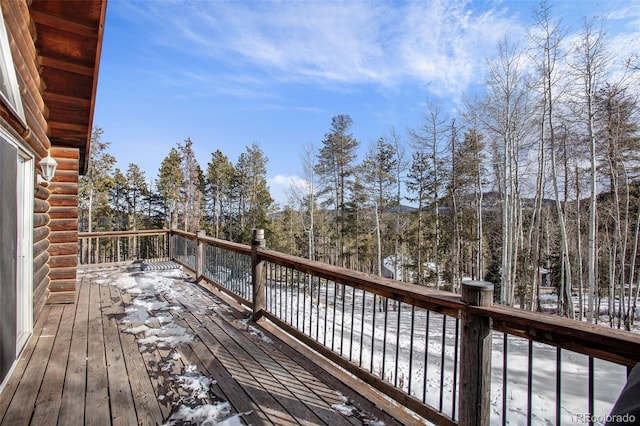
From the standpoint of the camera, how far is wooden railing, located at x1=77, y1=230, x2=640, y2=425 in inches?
49.8

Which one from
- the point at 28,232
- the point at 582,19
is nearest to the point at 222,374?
the point at 28,232

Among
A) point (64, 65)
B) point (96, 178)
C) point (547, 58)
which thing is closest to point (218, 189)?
point (96, 178)

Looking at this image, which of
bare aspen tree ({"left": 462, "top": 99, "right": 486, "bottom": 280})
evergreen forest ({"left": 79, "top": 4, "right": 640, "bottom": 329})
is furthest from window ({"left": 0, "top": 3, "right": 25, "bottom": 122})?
bare aspen tree ({"left": 462, "top": 99, "right": 486, "bottom": 280})

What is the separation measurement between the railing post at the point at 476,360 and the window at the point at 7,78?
295cm

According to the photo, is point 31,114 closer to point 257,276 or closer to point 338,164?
point 257,276

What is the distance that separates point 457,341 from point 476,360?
22 cm

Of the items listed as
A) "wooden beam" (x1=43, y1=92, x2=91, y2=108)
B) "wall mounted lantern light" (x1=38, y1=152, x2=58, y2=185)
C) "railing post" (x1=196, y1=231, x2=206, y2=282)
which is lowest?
"railing post" (x1=196, y1=231, x2=206, y2=282)

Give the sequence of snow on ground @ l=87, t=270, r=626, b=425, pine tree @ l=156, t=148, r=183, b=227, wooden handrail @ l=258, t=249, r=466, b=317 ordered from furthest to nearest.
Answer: pine tree @ l=156, t=148, r=183, b=227 < snow on ground @ l=87, t=270, r=626, b=425 < wooden handrail @ l=258, t=249, r=466, b=317

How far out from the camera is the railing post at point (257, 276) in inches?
142

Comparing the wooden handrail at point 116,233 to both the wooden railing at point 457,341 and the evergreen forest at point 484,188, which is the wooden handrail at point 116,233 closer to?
the wooden railing at point 457,341

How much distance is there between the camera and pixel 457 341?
173 cm

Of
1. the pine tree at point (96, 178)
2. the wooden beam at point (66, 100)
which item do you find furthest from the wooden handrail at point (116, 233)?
the pine tree at point (96, 178)

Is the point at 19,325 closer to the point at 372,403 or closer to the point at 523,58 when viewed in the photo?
the point at 372,403

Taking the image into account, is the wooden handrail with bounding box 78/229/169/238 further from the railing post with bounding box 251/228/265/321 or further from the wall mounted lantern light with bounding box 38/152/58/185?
the railing post with bounding box 251/228/265/321
